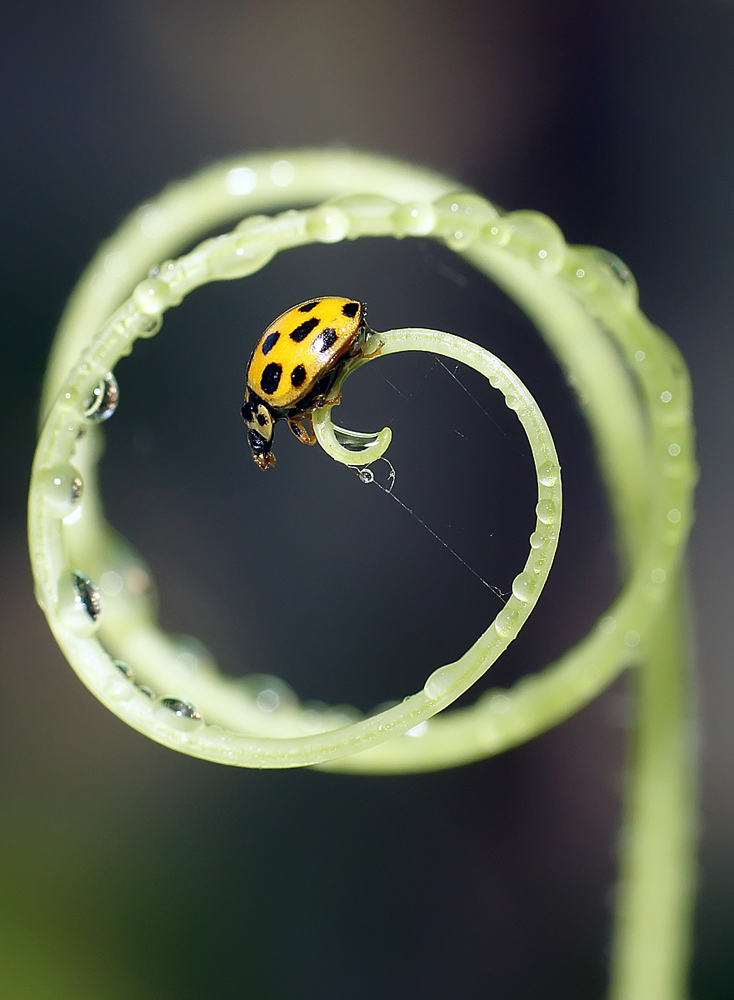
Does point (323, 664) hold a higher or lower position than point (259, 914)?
higher

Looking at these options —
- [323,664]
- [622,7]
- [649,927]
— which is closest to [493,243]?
[649,927]

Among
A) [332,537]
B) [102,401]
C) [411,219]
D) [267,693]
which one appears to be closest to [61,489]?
[102,401]

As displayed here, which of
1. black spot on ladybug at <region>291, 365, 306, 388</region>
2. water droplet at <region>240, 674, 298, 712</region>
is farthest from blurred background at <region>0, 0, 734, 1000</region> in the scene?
black spot on ladybug at <region>291, 365, 306, 388</region>

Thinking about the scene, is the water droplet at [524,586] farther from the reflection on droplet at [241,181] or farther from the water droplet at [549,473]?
the reflection on droplet at [241,181]

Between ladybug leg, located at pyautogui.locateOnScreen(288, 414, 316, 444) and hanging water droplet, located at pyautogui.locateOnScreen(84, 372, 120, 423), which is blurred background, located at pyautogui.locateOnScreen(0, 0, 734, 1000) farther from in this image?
hanging water droplet, located at pyautogui.locateOnScreen(84, 372, 120, 423)

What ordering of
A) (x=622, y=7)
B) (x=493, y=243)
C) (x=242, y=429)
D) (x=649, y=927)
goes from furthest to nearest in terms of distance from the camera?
(x=622, y=7) → (x=242, y=429) → (x=649, y=927) → (x=493, y=243)

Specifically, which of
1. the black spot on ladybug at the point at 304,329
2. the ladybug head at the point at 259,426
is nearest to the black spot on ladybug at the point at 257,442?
the ladybug head at the point at 259,426

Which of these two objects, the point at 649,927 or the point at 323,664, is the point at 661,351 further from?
the point at 323,664
